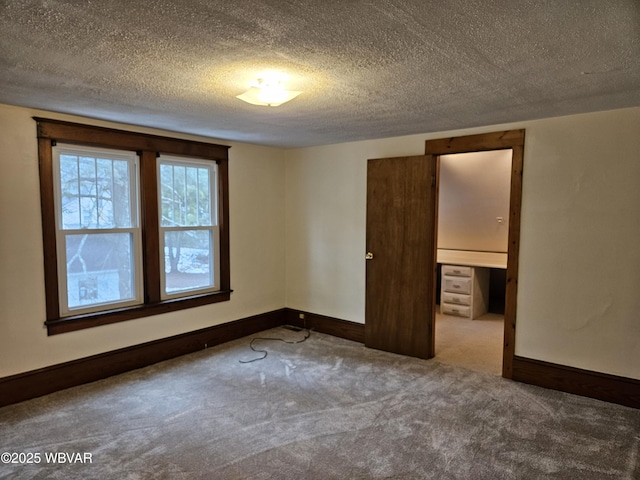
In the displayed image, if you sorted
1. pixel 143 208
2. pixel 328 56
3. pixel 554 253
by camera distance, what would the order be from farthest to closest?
pixel 143 208, pixel 554 253, pixel 328 56

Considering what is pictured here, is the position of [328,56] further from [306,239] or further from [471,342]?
[471,342]

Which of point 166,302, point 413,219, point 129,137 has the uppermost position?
point 129,137

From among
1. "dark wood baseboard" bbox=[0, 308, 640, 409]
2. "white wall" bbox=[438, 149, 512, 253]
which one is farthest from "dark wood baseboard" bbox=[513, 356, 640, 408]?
"white wall" bbox=[438, 149, 512, 253]

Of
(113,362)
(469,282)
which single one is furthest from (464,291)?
(113,362)

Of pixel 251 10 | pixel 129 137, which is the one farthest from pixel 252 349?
pixel 251 10

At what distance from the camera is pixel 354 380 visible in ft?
11.5

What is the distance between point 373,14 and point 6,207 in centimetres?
301

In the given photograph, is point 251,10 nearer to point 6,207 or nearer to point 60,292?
point 6,207

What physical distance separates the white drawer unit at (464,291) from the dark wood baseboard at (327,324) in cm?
186

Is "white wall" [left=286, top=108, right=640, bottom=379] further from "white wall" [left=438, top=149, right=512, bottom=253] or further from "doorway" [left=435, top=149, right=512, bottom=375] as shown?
"white wall" [left=438, top=149, right=512, bottom=253]

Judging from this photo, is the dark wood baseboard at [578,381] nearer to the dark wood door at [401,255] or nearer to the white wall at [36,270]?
the dark wood door at [401,255]

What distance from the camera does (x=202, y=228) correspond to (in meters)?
4.39

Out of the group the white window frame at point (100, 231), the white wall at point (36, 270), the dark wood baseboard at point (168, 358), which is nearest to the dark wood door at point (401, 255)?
the dark wood baseboard at point (168, 358)

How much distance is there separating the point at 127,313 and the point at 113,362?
44cm
